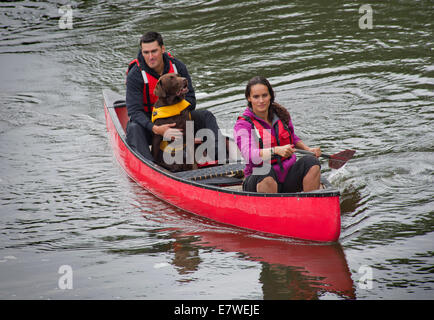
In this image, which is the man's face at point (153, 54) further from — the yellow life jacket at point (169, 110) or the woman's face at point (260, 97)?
the woman's face at point (260, 97)

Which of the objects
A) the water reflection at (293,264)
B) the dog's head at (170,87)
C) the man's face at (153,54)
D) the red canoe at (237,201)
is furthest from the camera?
the man's face at (153,54)

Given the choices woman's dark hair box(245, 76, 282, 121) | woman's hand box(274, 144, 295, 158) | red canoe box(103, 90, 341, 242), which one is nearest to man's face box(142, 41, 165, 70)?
red canoe box(103, 90, 341, 242)

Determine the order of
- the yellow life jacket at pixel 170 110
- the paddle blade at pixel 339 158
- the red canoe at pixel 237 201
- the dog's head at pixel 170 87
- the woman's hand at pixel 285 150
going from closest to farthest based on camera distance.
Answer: the woman's hand at pixel 285 150
the red canoe at pixel 237 201
the paddle blade at pixel 339 158
the dog's head at pixel 170 87
the yellow life jacket at pixel 170 110

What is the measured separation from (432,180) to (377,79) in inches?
135

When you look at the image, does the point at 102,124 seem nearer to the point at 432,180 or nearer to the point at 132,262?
the point at 132,262

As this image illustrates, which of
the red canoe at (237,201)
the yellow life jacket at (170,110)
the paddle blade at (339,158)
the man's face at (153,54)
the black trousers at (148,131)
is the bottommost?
the red canoe at (237,201)

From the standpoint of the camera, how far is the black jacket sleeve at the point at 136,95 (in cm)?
626

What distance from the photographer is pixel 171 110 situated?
19.5 feet

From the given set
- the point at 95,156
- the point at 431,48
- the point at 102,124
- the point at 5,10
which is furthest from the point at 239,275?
the point at 5,10

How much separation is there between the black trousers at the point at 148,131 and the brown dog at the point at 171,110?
140 mm

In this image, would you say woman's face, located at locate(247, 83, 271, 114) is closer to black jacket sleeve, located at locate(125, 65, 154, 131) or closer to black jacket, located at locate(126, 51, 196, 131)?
black jacket, located at locate(126, 51, 196, 131)

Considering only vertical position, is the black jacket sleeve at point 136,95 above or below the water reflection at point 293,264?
above

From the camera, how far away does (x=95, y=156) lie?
7.78 m

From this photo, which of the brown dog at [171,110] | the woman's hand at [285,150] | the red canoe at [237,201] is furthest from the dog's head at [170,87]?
the woman's hand at [285,150]
